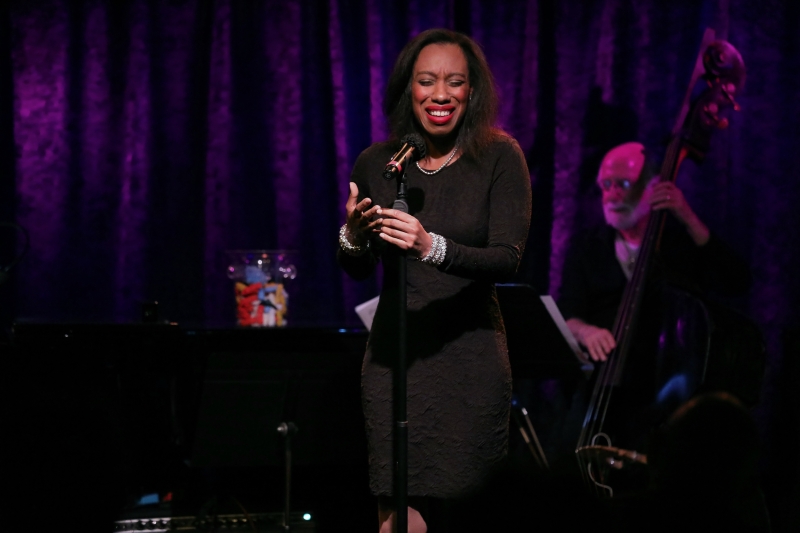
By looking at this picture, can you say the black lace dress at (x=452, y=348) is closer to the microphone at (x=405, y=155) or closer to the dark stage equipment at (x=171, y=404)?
the microphone at (x=405, y=155)

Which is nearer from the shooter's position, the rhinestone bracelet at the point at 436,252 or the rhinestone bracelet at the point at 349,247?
the rhinestone bracelet at the point at 436,252

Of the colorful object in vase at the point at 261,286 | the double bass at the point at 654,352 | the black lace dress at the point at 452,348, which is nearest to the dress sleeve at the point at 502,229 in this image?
the black lace dress at the point at 452,348

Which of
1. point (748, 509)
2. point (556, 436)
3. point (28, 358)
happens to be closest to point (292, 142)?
point (28, 358)

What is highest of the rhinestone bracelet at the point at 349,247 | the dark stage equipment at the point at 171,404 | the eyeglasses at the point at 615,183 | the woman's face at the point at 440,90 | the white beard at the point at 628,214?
the woman's face at the point at 440,90

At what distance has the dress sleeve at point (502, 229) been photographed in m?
1.82

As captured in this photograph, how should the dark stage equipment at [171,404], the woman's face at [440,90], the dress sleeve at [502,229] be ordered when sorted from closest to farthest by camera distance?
the dress sleeve at [502,229] → the woman's face at [440,90] → the dark stage equipment at [171,404]

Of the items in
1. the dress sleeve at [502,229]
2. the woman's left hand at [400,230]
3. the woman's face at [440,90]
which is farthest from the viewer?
the woman's face at [440,90]

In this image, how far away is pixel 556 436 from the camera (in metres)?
3.76

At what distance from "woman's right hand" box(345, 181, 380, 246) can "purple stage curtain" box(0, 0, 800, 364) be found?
208cm

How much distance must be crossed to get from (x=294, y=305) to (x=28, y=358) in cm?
136

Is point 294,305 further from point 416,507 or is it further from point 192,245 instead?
point 416,507

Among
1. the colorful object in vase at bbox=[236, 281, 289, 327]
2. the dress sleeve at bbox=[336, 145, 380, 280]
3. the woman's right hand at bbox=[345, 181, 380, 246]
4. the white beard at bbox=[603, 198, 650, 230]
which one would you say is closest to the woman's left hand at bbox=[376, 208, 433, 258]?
the woman's right hand at bbox=[345, 181, 380, 246]

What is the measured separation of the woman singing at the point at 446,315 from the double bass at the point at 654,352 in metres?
0.92

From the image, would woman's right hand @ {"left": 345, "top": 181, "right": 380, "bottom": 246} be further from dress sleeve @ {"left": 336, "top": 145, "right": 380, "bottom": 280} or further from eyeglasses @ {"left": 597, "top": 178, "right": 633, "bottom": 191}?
eyeglasses @ {"left": 597, "top": 178, "right": 633, "bottom": 191}
